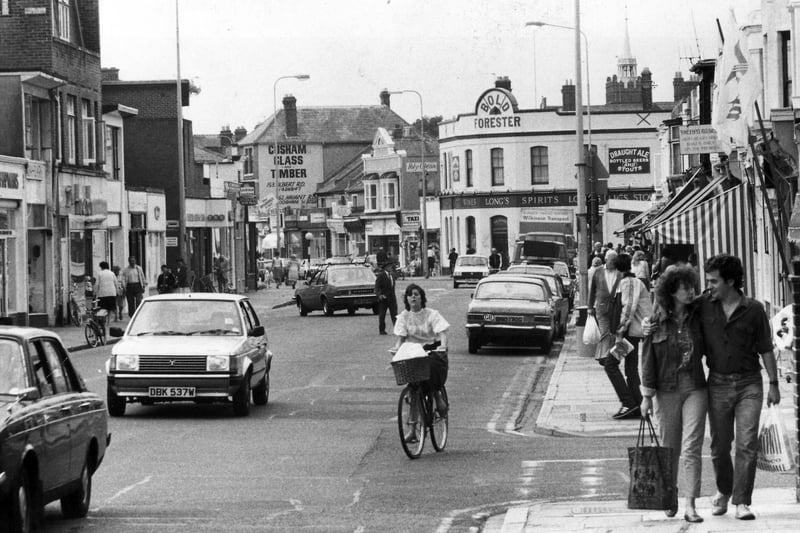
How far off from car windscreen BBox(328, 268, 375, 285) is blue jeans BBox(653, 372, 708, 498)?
33.5 metres

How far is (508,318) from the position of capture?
2900 cm

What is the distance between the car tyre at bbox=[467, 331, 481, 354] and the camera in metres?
29.2

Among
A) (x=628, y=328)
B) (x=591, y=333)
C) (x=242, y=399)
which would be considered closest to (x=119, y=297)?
(x=242, y=399)

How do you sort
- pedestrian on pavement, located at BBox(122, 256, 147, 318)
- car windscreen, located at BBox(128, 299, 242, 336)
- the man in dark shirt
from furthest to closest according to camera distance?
1. pedestrian on pavement, located at BBox(122, 256, 147, 318)
2. car windscreen, located at BBox(128, 299, 242, 336)
3. the man in dark shirt

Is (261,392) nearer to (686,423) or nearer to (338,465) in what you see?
(338,465)

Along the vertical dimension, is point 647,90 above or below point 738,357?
above

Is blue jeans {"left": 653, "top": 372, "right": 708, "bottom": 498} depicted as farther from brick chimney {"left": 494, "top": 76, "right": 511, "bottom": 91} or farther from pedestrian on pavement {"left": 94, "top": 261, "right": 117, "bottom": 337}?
brick chimney {"left": 494, "top": 76, "right": 511, "bottom": 91}

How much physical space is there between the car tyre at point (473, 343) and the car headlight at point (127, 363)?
12.3 m

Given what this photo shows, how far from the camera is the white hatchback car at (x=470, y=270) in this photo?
6662cm

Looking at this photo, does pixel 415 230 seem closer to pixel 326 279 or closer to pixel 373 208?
pixel 373 208

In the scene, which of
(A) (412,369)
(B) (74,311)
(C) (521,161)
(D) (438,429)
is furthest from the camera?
(C) (521,161)

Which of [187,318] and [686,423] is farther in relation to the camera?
[187,318]

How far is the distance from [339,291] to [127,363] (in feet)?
83.6

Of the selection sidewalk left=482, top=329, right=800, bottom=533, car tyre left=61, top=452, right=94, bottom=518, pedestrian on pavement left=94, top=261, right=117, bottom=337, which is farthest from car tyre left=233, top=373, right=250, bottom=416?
pedestrian on pavement left=94, top=261, right=117, bottom=337
